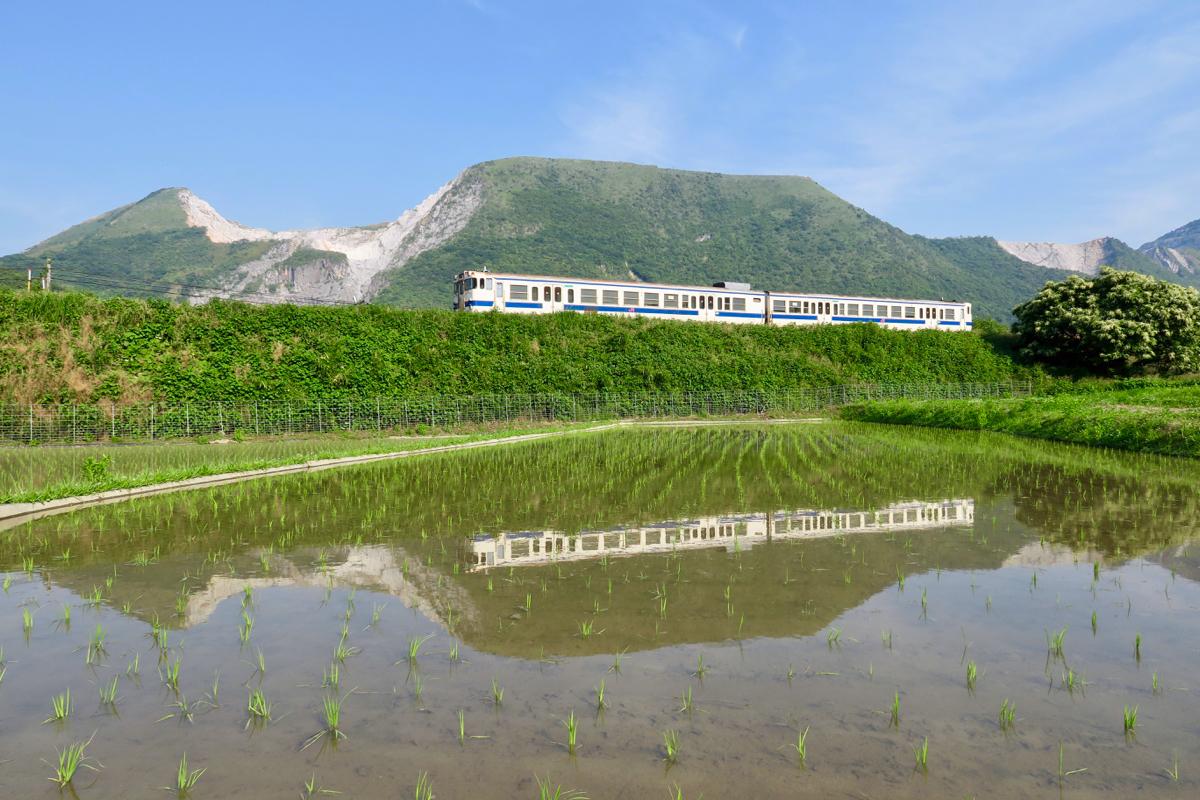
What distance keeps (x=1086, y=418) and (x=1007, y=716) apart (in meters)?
26.9

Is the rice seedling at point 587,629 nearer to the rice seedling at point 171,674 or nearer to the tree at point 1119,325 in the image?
the rice seedling at point 171,674

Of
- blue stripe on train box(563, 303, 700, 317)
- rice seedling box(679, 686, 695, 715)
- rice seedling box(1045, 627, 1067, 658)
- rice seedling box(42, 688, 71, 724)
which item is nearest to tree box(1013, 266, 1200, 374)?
blue stripe on train box(563, 303, 700, 317)

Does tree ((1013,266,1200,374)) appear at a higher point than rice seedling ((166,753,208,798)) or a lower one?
higher

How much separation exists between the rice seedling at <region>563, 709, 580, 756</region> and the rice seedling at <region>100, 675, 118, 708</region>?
3370mm

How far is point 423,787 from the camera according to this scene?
158 inches

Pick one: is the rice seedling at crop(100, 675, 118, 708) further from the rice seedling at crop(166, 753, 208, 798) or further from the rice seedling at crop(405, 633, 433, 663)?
the rice seedling at crop(405, 633, 433, 663)

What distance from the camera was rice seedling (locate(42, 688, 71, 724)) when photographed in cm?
486

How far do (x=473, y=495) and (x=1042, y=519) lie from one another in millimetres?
10716

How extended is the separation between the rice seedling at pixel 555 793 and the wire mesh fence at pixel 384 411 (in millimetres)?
30726

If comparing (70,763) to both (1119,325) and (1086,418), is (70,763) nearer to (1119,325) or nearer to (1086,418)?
(1086,418)

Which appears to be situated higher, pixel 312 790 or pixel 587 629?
pixel 312 790

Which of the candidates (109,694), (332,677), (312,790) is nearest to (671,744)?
(312,790)

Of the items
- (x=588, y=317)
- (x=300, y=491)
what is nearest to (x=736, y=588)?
(x=300, y=491)

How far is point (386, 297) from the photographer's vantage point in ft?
494
